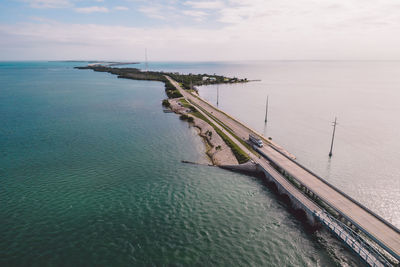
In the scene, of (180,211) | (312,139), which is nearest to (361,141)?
(312,139)

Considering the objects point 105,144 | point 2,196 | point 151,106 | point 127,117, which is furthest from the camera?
point 151,106

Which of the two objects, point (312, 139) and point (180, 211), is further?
point (312, 139)

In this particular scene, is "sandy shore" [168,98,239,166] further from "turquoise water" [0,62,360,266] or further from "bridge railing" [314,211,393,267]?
"bridge railing" [314,211,393,267]

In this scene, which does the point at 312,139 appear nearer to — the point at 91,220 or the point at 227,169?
the point at 227,169

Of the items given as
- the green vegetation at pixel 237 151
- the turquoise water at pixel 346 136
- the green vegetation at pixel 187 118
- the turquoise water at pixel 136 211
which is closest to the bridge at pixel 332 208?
the green vegetation at pixel 237 151

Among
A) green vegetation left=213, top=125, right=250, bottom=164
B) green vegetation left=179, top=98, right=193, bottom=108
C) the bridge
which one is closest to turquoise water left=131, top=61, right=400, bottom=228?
the bridge

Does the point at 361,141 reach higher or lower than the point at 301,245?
higher

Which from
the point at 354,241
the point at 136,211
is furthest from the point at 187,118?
the point at 354,241
